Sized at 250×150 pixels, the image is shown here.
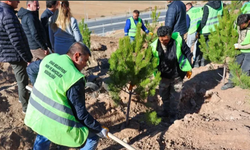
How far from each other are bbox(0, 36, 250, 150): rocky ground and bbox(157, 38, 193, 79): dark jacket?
57 cm

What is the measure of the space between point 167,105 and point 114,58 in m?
1.48

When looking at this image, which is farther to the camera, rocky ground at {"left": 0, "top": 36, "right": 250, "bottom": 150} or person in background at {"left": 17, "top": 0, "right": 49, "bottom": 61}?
person in background at {"left": 17, "top": 0, "right": 49, "bottom": 61}

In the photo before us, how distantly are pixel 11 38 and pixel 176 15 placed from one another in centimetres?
285

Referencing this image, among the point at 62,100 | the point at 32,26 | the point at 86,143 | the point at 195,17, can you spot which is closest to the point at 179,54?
the point at 86,143

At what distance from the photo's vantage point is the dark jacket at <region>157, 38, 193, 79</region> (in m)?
3.45

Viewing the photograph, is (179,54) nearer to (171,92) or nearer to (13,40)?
(171,92)

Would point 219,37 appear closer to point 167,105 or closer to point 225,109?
point 225,109

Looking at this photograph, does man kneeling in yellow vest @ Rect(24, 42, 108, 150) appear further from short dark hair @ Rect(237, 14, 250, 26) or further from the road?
the road

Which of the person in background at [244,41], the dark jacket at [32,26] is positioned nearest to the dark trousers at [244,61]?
the person in background at [244,41]

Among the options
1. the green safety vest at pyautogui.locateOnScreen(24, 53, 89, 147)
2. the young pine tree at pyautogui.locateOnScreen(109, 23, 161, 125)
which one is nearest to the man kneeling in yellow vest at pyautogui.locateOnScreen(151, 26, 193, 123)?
the young pine tree at pyautogui.locateOnScreen(109, 23, 161, 125)

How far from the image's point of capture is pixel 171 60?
3516mm

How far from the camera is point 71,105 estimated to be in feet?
7.02

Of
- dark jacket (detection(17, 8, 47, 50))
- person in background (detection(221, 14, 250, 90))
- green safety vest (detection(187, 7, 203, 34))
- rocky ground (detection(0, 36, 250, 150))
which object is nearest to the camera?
rocky ground (detection(0, 36, 250, 150))

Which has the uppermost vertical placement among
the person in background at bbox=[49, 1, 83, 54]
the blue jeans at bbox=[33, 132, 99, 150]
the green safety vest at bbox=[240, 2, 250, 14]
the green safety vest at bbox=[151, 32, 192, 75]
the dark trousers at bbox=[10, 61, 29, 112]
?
the green safety vest at bbox=[240, 2, 250, 14]
